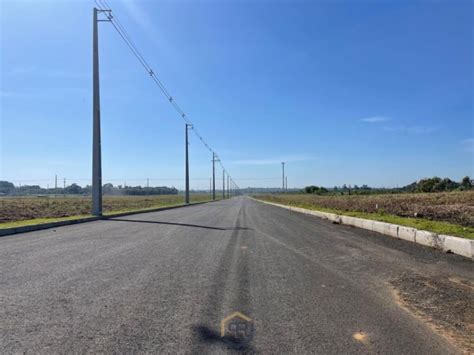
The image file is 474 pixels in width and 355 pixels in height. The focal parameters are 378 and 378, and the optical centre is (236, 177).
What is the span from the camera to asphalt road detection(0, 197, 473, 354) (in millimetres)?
3840

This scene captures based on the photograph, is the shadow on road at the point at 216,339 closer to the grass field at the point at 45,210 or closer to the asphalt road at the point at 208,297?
the asphalt road at the point at 208,297

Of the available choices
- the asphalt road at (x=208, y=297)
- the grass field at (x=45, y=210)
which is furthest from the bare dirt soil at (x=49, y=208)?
the asphalt road at (x=208, y=297)

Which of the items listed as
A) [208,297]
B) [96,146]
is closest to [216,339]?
[208,297]

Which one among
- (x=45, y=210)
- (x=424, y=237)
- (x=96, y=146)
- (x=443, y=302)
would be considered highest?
(x=96, y=146)

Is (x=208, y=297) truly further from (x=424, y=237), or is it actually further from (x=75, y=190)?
(x=75, y=190)

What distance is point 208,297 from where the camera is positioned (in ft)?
17.7

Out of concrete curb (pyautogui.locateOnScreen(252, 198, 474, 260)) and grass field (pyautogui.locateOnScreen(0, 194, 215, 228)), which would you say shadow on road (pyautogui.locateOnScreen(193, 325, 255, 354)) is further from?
grass field (pyautogui.locateOnScreen(0, 194, 215, 228))

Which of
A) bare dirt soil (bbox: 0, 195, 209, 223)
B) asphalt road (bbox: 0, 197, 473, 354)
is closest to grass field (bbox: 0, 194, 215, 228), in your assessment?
bare dirt soil (bbox: 0, 195, 209, 223)

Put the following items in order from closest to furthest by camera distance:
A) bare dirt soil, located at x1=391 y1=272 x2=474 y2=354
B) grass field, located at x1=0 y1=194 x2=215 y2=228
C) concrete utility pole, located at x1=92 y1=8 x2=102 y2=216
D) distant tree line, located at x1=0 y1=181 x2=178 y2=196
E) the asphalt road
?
the asphalt road < bare dirt soil, located at x1=391 y1=272 x2=474 y2=354 < grass field, located at x1=0 y1=194 x2=215 y2=228 < concrete utility pole, located at x1=92 y1=8 x2=102 y2=216 < distant tree line, located at x1=0 y1=181 x2=178 y2=196

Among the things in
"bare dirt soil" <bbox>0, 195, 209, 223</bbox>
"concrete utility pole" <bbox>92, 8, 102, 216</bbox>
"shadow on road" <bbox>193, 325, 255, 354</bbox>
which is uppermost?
"concrete utility pole" <bbox>92, 8, 102, 216</bbox>

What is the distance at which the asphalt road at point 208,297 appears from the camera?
3.84 m

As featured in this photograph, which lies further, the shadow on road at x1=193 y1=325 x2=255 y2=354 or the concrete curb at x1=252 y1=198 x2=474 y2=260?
the concrete curb at x1=252 y1=198 x2=474 y2=260

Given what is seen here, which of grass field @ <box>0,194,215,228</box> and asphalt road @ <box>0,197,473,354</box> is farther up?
grass field @ <box>0,194,215,228</box>

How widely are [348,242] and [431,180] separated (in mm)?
41165
